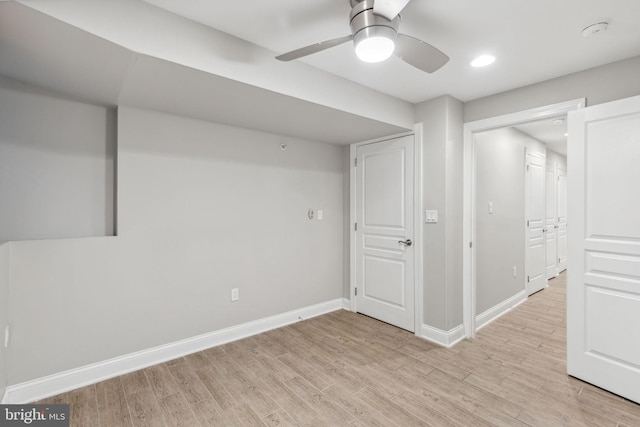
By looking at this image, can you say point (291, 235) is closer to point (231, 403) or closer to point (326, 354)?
point (326, 354)

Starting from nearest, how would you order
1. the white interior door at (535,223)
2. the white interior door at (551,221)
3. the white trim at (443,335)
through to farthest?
the white trim at (443,335) < the white interior door at (535,223) < the white interior door at (551,221)

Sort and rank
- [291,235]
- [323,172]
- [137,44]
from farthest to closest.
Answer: [323,172]
[291,235]
[137,44]

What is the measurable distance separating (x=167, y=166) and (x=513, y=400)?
10.4ft

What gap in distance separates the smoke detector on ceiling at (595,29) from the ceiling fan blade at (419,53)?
986 millimetres

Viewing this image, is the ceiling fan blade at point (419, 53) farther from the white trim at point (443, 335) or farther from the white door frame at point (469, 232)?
the white trim at point (443, 335)

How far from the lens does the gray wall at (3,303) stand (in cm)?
177

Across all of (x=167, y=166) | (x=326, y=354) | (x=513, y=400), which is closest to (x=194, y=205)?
(x=167, y=166)

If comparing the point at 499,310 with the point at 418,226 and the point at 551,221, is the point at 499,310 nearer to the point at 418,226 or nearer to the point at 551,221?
the point at 418,226

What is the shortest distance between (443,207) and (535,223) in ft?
8.46

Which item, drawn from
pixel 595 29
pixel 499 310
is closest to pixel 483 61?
pixel 595 29

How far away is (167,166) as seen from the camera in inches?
100

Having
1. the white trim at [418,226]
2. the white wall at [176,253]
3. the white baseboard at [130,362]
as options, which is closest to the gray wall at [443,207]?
the white trim at [418,226]

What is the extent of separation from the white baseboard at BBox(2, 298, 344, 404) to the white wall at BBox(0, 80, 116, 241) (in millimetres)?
989

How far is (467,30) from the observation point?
182 cm
